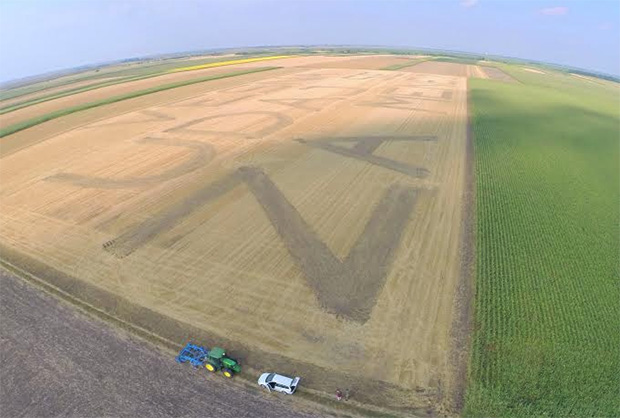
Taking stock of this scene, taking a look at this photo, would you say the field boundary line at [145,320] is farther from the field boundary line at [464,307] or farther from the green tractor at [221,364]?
the field boundary line at [464,307]

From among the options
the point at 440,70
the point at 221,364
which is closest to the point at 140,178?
the point at 221,364

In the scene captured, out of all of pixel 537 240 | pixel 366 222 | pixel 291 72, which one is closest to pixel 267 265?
pixel 366 222

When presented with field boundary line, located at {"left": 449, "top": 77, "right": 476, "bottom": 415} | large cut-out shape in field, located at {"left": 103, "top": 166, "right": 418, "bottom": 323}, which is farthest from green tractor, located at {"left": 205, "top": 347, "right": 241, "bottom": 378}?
field boundary line, located at {"left": 449, "top": 77, "right": 476, "bottom": 415}

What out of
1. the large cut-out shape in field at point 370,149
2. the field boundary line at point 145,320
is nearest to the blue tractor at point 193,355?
the field boundary line at point 145,320

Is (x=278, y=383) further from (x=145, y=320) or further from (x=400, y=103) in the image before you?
(x=400, y=103)

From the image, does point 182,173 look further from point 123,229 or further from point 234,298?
point 234,298
